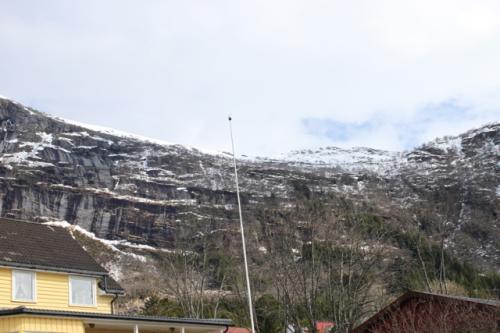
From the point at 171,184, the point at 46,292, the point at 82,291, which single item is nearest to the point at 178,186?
the point at 171,184

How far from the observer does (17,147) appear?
11069 centimetres

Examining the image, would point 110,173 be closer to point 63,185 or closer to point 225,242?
point 63,185

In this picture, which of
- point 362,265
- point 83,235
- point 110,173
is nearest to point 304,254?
point 362,265

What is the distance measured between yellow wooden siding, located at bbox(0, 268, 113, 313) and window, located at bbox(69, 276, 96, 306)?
231mm

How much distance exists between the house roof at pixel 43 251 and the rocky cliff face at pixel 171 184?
34526mm

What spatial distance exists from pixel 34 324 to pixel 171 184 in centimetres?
8738

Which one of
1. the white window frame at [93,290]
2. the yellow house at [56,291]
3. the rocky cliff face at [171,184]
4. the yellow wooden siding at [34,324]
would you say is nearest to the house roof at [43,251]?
the yellow house at [56,291]

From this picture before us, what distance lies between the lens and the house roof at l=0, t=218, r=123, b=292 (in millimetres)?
31344

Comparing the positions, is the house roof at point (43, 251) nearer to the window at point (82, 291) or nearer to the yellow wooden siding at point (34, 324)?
the window at point (82, 291)

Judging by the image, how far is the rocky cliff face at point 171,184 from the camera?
94.0 meters

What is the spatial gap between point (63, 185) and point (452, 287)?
196ft

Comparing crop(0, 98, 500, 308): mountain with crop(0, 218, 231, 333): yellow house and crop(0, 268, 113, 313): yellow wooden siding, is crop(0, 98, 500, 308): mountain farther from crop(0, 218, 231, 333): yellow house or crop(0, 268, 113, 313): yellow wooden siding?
crop(0, 268, 113, 313): yellow wooden siding

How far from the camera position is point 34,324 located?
1005 inches

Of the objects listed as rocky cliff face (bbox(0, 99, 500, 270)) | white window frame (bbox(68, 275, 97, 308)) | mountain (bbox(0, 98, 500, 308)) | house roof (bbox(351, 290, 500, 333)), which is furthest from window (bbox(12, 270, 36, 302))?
rocky cliff face (bbox(0, 99, 500, 270))
